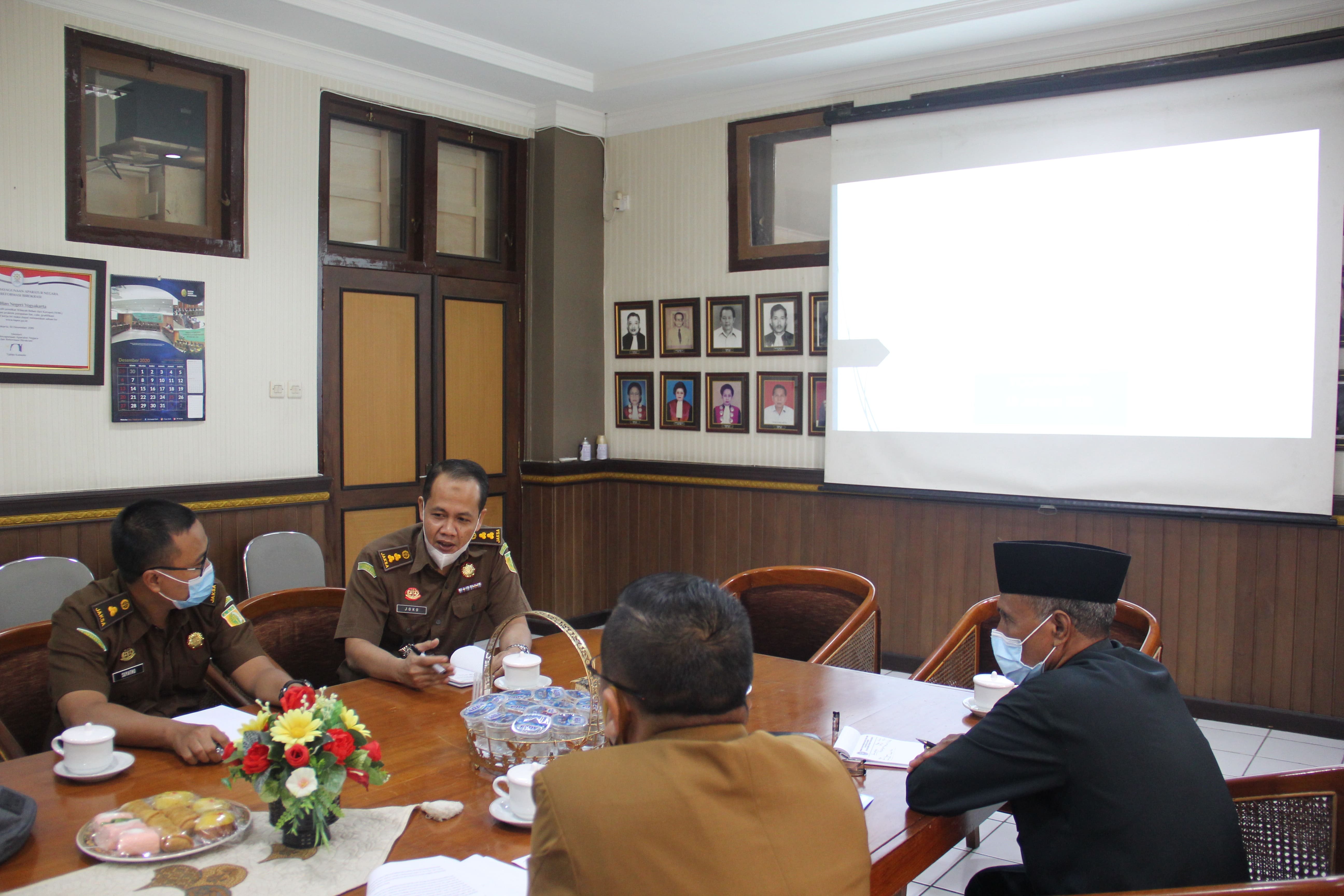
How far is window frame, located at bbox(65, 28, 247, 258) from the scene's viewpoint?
4.20m

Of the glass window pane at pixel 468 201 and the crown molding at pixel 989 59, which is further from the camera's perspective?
the glass window pane at pixel 468 201

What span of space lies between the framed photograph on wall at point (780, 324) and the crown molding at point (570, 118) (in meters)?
1.70

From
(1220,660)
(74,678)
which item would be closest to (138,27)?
(74,678)

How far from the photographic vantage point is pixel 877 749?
79.7 inches

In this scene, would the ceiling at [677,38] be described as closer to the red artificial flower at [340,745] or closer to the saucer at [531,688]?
the saucer at [531,688]

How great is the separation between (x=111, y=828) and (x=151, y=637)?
97cm

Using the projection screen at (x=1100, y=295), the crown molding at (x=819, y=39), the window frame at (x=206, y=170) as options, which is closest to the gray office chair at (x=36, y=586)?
the window frame at (x=206, y=170)

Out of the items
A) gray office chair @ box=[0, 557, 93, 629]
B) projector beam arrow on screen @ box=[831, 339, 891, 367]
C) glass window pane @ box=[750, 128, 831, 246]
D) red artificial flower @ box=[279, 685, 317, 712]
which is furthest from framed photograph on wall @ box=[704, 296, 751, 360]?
red artificial flower @ box=[279, 685, 317, 712]

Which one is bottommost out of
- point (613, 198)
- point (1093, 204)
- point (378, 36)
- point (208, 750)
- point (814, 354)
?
point (208, 750)

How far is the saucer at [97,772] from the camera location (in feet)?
5.76

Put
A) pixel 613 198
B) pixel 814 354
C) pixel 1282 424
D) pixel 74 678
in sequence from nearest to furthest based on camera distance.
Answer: pixel 74 678
pixel 1282 424
pixel 814 354
pixel 613 198

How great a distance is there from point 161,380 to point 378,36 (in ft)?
6.78

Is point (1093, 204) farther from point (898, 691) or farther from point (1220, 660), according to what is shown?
point (898, 691)

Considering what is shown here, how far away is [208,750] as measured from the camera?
1.87 meters
